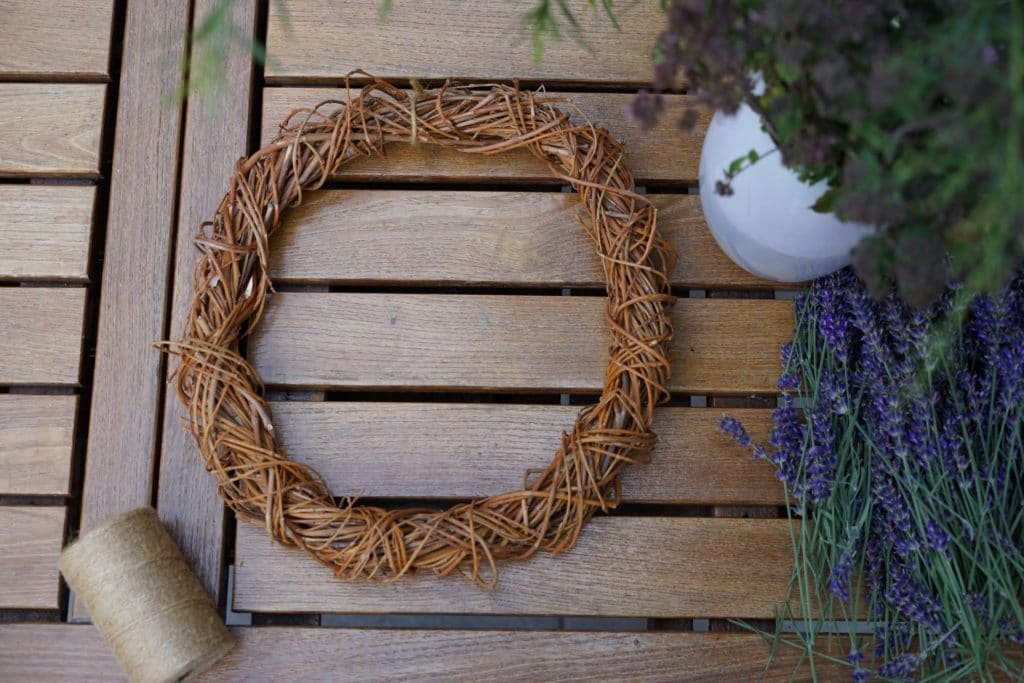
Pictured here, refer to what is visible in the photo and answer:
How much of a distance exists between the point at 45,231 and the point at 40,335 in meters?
0.13

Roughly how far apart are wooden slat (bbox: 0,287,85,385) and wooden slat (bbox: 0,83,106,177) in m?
0.16

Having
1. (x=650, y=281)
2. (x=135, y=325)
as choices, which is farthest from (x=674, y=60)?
(x=135, y=325)

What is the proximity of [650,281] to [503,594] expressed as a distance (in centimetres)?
38

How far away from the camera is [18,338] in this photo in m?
1.01

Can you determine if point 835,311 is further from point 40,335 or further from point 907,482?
point 40,335

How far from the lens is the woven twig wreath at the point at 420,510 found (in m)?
0.92

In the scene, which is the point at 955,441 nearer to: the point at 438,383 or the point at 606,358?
the point at 606,358

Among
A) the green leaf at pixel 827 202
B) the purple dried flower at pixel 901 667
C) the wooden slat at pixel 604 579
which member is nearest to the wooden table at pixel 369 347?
the wooden slat at pixel 604 579

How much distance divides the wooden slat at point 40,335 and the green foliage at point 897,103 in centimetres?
74

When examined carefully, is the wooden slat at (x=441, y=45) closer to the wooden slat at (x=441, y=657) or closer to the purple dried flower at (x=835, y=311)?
the purple dried flower at (x=835, y=311)

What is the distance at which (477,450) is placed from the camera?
38.7 inches

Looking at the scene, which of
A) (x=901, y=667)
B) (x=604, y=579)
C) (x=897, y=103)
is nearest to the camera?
(x=897, y=103)

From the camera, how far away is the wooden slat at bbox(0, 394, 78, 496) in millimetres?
984

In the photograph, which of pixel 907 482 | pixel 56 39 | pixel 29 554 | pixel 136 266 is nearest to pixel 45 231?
pixel 136 266
